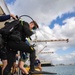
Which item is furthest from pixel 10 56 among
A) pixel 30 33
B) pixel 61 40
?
pixel 61 40

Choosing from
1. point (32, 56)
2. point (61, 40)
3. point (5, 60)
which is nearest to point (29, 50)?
point (32, 56)

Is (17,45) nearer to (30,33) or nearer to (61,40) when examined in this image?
(30,33)

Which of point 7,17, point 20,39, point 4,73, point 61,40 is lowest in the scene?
point 4,73

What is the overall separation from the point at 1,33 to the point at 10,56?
0.63 meters

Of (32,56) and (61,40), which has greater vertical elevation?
(61,40)

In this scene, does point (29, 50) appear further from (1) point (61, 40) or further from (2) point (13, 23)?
(1) point (61, 40)

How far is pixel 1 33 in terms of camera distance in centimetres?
690

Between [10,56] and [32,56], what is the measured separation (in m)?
0.60

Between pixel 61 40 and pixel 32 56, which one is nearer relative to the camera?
pixel 32 56

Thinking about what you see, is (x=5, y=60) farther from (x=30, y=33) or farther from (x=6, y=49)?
(x=30, y=33)

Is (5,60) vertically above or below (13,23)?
below

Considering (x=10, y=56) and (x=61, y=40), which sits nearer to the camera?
(x=10, y=56)

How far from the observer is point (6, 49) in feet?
23.5

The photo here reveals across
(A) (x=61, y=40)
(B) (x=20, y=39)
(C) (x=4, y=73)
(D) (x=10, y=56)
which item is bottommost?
(C) (x=4, y=73)
